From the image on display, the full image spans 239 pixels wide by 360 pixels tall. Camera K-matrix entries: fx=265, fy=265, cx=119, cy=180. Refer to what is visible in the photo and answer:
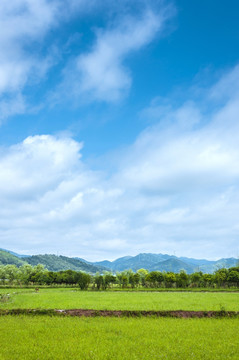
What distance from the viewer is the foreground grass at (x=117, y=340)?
10922mm

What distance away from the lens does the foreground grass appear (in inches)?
430

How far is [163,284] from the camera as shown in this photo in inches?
3191

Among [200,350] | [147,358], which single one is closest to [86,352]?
[147,358]

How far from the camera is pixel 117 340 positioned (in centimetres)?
1324

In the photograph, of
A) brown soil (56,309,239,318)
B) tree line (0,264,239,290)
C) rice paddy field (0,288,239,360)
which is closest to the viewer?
rice paddy field (0,288,239,360)

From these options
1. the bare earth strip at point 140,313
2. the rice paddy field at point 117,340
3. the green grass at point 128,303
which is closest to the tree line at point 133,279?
the green grass at point 128,303

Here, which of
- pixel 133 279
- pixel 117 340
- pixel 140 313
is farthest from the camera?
pixel 133 279

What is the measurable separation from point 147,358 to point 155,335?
4.12 m

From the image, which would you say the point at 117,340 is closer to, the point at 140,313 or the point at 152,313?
the point at 140,313

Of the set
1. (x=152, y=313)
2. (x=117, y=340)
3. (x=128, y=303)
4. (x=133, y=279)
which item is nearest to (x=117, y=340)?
(x=117, y=340)

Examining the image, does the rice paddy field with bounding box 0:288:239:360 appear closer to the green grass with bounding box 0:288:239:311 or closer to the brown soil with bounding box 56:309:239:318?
the brown soil with bounding box 56:309:239:318

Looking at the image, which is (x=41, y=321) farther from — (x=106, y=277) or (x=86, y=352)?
(x=106, y=277)

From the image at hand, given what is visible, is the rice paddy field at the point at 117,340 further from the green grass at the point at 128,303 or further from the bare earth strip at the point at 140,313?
the green grass at the point at 128,303

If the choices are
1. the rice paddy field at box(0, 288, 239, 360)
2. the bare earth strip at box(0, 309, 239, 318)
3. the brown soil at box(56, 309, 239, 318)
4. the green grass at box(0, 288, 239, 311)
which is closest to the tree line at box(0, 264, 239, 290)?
the green grass at box(0, 288, 239, 311)
